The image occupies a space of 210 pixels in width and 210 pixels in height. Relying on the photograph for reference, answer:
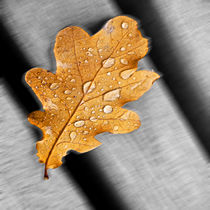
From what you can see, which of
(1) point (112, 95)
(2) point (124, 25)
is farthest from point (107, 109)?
(2) point (124, 25)

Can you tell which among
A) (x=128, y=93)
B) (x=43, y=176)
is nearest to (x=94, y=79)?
(x=128, y=93)

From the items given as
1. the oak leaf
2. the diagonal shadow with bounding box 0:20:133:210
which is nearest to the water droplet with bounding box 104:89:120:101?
the oak leaf

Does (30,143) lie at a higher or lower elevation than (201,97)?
higher

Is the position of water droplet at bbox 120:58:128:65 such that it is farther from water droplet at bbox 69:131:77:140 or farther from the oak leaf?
water droplet at bbox 69:131:77:140

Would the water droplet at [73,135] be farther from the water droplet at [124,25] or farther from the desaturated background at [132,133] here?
the water droplet at [124,25]

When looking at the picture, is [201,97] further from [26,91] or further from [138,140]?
[26,91]

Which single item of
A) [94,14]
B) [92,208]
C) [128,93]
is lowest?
[92,208]

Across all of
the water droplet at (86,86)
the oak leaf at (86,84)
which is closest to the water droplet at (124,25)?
the oak leaf at (86,84)
